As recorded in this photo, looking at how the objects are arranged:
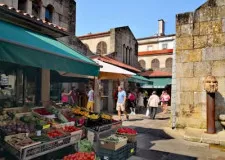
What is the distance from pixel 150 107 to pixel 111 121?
771 cm

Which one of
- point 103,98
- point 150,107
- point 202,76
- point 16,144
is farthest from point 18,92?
point 103,98

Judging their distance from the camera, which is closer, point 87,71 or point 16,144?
point 16,144

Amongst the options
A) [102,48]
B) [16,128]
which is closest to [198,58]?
[16,128]

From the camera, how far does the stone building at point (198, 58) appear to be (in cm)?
977

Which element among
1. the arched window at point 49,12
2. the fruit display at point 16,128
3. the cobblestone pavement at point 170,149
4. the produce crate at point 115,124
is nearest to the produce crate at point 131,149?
the cobblestone pavement at point 170,149

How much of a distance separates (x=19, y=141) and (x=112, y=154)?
2.15 meters

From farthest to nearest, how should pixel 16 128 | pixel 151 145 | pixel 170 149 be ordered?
1. pixel 151 145
2. pixel 170 149
3. pixel 16 128

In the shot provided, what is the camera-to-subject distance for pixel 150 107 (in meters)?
15.2

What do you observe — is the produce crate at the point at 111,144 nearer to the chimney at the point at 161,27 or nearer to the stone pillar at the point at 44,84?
the stone pillar at the point at 44,84

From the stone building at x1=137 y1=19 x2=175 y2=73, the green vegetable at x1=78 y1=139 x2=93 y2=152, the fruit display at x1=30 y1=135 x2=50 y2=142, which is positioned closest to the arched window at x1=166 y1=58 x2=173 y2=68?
the stone building at x1=137 y1=19 x2=175 y2=73

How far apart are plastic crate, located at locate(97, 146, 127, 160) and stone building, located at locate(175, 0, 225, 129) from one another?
4892mm

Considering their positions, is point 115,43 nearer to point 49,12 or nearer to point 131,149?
point 49,12

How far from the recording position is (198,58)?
10.2 meters

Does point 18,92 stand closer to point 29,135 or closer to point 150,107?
point 29,135
